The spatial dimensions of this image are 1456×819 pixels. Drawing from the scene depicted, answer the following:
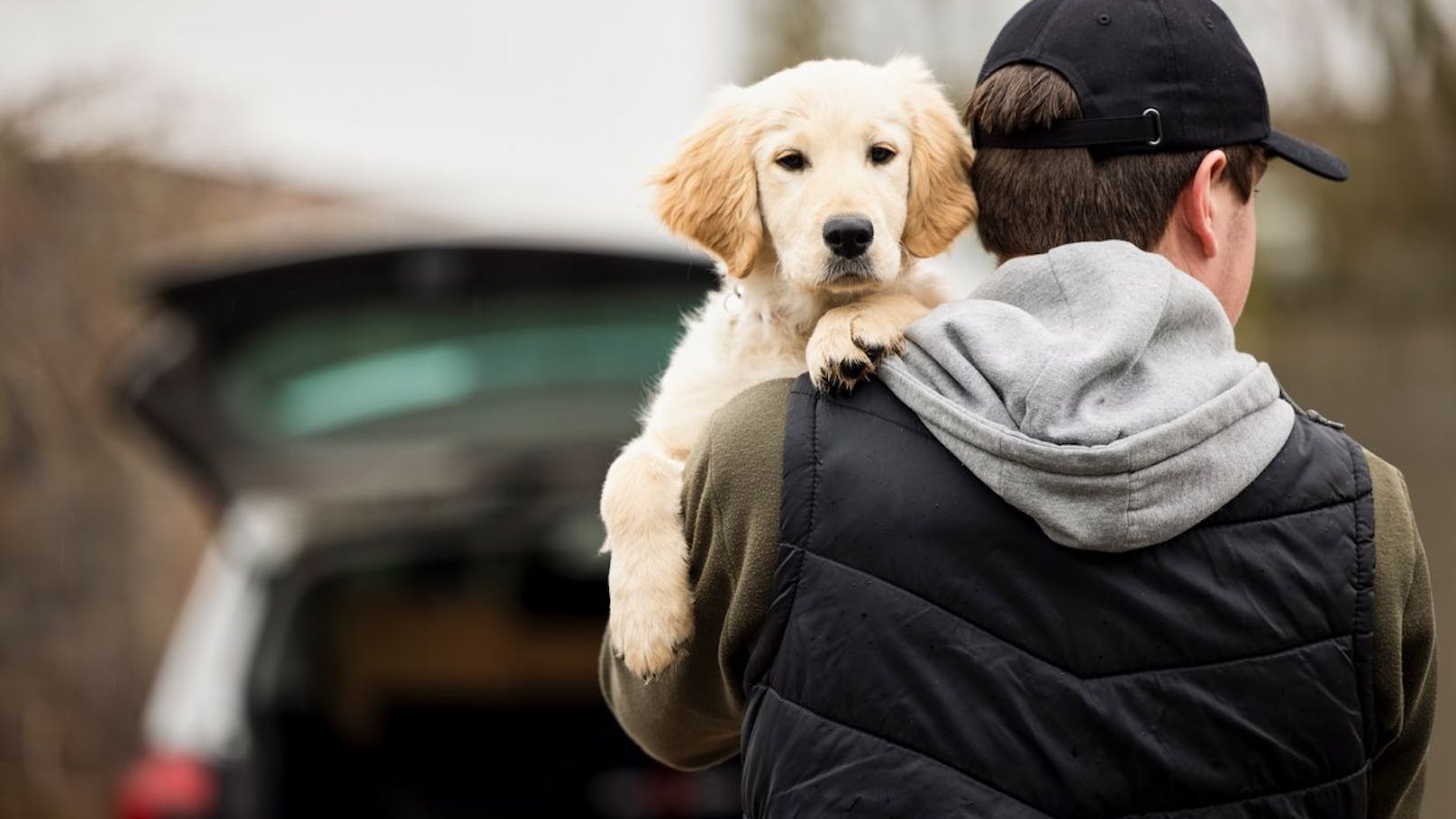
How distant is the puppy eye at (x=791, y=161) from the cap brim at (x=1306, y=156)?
0.69m

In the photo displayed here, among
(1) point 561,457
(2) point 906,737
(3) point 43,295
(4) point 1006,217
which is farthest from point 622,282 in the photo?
(3) point 43,295

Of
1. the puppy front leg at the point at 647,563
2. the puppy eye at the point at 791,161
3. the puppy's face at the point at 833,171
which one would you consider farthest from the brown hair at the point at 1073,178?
the puppy front leg at the point at 647,563

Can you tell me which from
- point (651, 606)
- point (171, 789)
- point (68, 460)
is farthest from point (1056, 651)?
point (68, 460)

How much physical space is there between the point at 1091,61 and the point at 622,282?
115 inches

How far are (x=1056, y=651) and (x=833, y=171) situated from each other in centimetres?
90

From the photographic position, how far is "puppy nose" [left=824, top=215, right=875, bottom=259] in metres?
2.24

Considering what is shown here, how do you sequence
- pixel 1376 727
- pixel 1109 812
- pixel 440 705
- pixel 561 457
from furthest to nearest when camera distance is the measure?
pixel 440 705
pixel 561 457
pixel 1376 727
pixel 1109 812

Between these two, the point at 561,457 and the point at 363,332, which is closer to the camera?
the point at 363,332

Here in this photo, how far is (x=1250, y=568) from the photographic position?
176 cm

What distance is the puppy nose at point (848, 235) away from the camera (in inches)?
88.1

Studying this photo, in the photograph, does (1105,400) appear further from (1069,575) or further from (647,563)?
(647,563)

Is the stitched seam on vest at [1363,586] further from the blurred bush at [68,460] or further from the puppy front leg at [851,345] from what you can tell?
the blurred bush at [68,460]

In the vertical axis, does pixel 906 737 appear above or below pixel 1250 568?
below

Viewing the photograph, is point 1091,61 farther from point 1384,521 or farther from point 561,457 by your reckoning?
point 561,457
